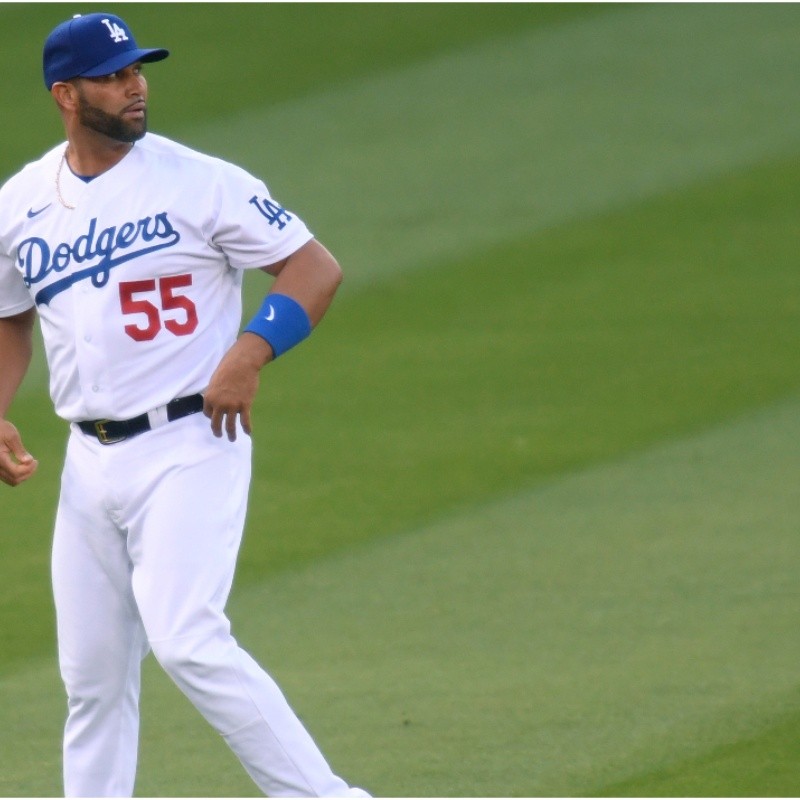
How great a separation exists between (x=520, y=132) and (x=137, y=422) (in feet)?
24.4

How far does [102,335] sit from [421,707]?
1685 mm

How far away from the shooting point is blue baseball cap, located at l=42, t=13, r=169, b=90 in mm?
3969

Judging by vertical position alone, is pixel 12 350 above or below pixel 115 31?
below

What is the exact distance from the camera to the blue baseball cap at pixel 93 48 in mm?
3969

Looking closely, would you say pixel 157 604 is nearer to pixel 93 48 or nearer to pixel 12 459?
pixel 12 459

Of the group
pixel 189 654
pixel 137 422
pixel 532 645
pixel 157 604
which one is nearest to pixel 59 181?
pixel 137 422

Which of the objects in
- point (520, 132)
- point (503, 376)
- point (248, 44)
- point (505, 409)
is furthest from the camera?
point (248, 44)

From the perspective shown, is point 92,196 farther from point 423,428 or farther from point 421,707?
point 423,428

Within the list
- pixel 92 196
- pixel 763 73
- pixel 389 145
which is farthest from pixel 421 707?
pixel 763 73

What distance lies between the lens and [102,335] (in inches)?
156

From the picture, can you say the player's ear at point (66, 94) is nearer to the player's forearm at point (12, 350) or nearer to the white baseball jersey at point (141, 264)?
the white baseball jersey at point (141, 264)

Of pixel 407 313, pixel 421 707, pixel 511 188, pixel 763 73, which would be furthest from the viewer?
pixel 763 73

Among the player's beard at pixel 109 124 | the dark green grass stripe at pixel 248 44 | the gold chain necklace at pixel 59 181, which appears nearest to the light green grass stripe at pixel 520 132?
the dark green grass stripe at pixel 248 44

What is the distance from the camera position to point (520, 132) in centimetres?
1105
